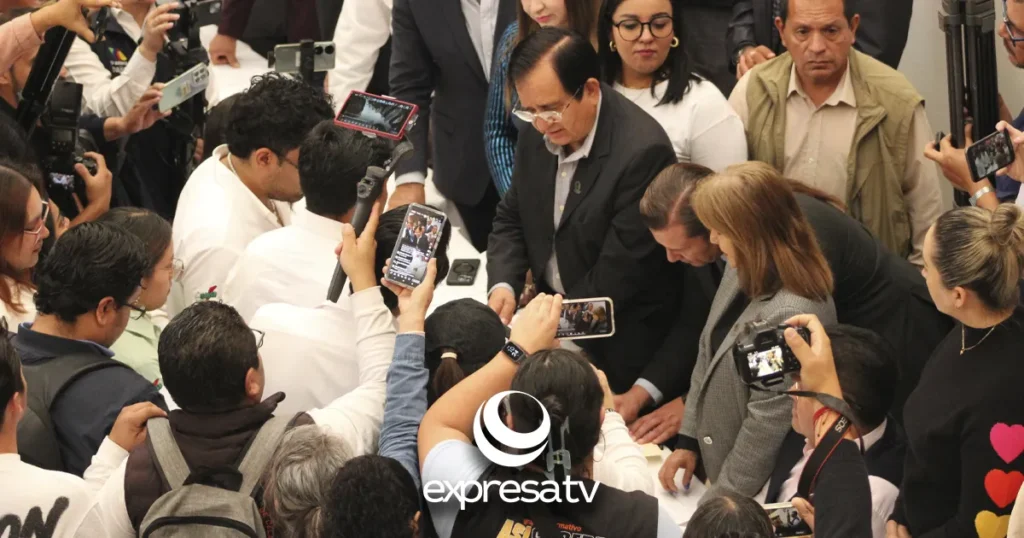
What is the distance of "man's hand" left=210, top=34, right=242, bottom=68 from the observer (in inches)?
232

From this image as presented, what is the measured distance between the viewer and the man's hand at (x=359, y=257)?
2.45 meters

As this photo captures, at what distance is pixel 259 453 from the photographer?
203 cm

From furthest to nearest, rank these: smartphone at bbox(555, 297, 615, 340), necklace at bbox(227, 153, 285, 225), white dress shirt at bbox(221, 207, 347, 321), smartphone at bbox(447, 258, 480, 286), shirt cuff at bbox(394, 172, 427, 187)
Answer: shirt cuff at bbox(394, 172, 427, 187) → smartphone at bbox(447, 258, 480, 286) → necklace at bbox(227, 153, 285, 225) → white dress shirt at bbox(221, 207, 347, 321) → smartphone at bbox(555, 297, 615, 340)

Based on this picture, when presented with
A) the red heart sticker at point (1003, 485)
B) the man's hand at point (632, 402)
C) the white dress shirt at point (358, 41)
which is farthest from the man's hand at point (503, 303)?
the white dress shirt at point (358, 41)

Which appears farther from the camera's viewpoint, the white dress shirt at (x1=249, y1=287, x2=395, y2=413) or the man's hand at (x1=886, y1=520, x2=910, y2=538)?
the white dress shirt at (x1=249, y1=287, x2=395, y2=413)

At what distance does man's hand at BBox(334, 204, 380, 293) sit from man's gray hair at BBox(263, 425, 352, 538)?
508 millimetres

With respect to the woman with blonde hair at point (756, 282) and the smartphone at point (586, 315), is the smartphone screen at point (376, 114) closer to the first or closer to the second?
the smartphone at point (586, 315)

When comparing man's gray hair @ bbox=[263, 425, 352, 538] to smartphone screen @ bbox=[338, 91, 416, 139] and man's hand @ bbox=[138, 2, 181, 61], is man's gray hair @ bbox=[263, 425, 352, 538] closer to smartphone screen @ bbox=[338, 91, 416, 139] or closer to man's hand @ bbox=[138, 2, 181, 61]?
smartphone screen @ bbox=[338, 91, 416, 139]

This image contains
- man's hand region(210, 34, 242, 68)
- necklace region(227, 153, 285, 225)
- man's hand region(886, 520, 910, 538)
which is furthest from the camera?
man's hand region(210, 34, 242, 68)

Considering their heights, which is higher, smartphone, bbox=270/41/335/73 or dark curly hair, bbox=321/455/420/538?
smartphone, bbox=270/41/335/73

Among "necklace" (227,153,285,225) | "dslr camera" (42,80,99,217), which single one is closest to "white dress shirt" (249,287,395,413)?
"necklace" (227,153,285,225)

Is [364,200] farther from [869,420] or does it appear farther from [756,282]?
[869,420]

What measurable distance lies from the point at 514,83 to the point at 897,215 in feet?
3.80

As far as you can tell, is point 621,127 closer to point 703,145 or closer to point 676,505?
point 703,145
